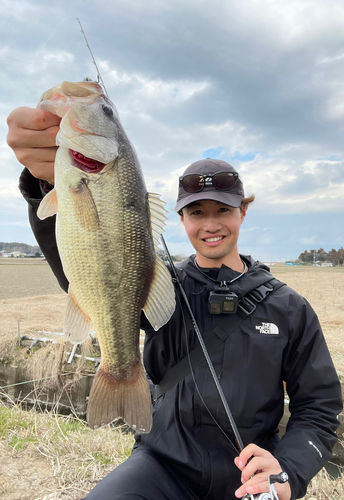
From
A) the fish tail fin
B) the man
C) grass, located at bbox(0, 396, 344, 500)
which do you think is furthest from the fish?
grass, located at bbox(0, 396, 344, 500)

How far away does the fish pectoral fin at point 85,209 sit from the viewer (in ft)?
6.95

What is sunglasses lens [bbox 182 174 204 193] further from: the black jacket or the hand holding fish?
the hand holding fish

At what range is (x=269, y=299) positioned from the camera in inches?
110

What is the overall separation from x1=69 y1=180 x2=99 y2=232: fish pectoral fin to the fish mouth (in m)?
0.11

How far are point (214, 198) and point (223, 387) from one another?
1.53 metres

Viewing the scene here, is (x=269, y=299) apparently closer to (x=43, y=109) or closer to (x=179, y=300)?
(x=179, y=300)

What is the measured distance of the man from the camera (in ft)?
7.43

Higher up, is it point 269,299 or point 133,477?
point 269,299

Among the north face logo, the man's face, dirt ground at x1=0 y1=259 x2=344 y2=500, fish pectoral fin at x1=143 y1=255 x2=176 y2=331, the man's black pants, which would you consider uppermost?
the man's face

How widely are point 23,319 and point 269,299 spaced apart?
13.2 m

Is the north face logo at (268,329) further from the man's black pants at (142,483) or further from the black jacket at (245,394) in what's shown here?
the man's black pants at (142,483)

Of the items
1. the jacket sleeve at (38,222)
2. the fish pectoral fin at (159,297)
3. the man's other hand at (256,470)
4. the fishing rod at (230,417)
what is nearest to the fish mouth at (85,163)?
the jacket sleeve at (38,222)

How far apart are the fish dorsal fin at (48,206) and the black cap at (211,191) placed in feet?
3.84

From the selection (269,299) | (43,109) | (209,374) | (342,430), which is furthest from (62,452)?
(342,430)
